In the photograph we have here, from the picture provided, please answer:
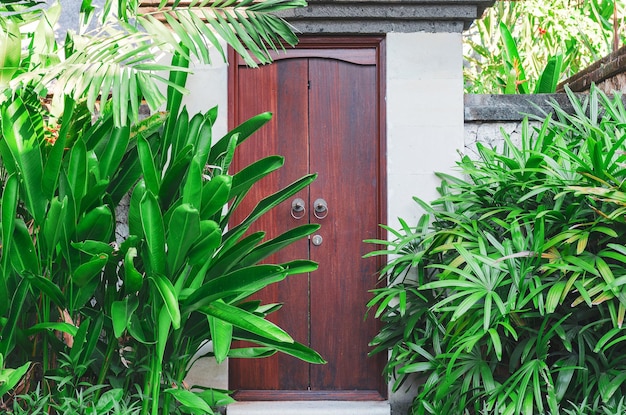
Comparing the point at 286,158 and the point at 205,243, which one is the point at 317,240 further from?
the point at 205,243

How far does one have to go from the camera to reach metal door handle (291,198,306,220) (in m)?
4.43

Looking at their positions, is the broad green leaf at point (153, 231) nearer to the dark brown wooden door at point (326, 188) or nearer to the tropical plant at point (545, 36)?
the dark brown wooden door at point (326, 188)

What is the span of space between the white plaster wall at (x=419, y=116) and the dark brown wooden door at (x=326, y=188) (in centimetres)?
12

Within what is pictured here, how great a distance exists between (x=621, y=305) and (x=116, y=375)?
2.32 metres

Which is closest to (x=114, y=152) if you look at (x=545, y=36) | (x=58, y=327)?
(x=58, y=327)

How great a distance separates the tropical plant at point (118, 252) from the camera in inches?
124

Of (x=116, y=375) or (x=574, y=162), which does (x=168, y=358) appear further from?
(x=574, y=162)

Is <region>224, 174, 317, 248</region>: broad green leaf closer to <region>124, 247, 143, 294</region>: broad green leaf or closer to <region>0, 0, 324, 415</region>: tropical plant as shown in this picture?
<region>0, 0, 324, 415</region>: tropical plant

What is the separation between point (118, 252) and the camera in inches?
136

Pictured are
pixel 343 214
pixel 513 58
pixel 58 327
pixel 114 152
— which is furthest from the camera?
pixel 513 58

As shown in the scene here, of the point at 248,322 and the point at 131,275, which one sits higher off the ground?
the point at 131,275

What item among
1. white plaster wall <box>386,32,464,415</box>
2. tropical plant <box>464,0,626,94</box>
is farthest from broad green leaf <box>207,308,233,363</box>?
tropical plant <box>464,0,626,94</box>

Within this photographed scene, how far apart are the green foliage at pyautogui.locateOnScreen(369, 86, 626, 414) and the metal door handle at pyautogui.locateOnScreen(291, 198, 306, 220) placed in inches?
27.2

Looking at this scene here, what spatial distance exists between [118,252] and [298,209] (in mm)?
1307
